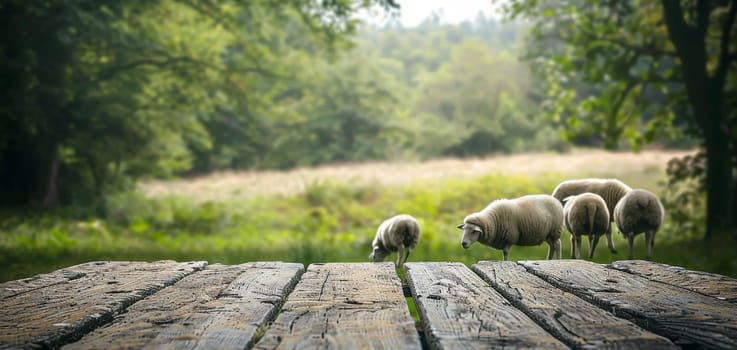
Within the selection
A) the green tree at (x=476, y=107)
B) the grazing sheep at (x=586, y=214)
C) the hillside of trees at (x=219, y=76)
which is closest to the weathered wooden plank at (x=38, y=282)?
the grazing sheep at (x=586, y=214)

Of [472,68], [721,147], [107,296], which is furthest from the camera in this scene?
[472,68]

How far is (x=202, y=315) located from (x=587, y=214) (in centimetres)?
244

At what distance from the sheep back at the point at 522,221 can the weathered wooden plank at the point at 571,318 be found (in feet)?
1.39

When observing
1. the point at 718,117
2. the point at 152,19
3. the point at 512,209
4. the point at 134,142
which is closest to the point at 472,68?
the point at 152,19

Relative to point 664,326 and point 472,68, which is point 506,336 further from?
point 472,68

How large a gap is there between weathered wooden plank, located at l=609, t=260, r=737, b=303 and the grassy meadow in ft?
4.77

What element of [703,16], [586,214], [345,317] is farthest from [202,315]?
[703,16]

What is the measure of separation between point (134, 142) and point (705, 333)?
57.8ft

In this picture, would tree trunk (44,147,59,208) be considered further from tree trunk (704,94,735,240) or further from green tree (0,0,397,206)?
tree trunk (704,94,735,240)

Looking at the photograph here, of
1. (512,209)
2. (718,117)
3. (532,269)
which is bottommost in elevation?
(532,269)

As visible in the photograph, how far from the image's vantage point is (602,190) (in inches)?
160

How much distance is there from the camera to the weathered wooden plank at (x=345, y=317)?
207 centimetres

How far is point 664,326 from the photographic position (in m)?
2.28

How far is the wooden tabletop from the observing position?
2.12m
